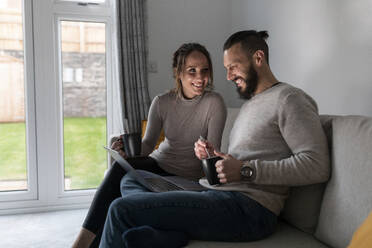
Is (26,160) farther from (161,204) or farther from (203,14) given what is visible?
(161,204)

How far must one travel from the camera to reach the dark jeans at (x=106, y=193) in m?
1.73

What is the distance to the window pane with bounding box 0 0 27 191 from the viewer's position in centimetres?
311

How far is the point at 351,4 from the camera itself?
1956 millimetres

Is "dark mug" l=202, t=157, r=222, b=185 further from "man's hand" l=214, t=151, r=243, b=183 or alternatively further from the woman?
the woman

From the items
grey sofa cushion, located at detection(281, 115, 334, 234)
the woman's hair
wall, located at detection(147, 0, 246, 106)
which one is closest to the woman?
the woman's hair

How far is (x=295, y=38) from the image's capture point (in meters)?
2.50

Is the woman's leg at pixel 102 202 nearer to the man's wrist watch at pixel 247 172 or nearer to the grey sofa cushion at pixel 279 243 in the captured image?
the grey sofa cushion at pixel 279 243

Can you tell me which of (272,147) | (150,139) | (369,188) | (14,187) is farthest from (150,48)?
(369,188)

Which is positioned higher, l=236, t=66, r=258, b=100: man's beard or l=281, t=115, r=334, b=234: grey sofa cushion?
l=236, t=66, r=258, b=100: man's beard

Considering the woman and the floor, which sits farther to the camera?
the floor

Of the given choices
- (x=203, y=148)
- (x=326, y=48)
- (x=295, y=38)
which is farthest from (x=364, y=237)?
(x=295, y=38)

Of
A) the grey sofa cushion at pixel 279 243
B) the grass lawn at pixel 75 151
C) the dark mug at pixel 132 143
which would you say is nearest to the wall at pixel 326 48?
the grey sofa cushion at pixel 279 243

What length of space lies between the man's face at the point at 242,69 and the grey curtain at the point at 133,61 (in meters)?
1.69

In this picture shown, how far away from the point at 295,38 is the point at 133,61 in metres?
1.42
